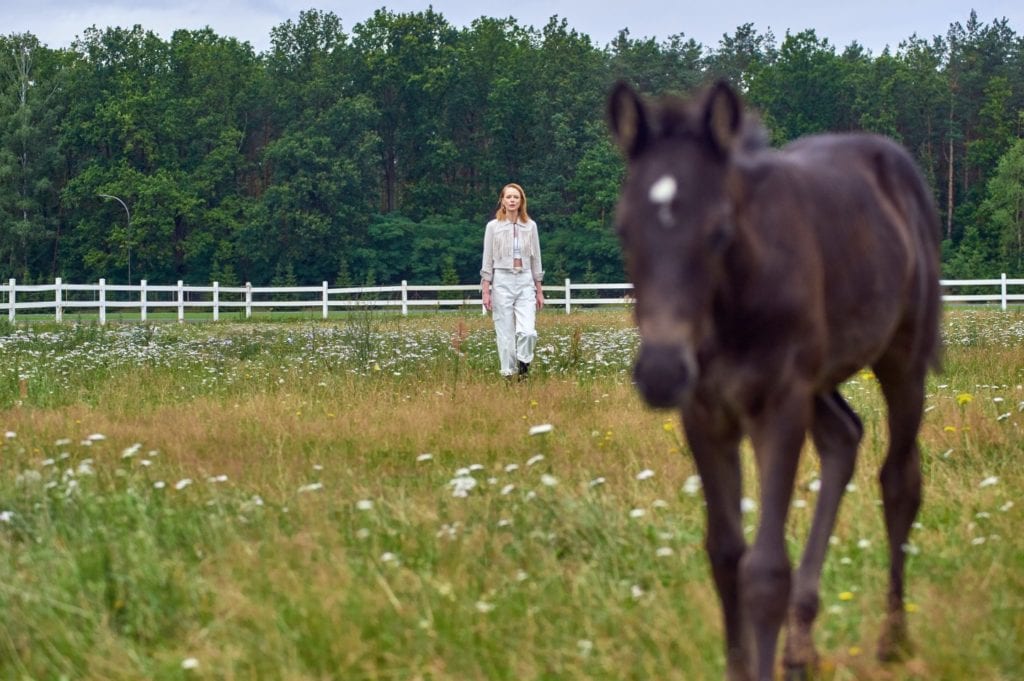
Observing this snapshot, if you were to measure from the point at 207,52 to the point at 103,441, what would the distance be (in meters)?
75.6

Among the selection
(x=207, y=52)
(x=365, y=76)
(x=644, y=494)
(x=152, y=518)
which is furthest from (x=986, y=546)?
(x=207, y=52)

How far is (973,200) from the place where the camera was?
7481cm

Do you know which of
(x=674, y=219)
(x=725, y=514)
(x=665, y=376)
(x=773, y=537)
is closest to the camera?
(x=665, y=376)

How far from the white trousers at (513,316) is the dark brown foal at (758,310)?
7596 mm

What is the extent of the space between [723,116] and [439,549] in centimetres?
254

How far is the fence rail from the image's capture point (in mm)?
35125

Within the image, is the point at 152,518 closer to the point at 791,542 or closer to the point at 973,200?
the point at 791,542

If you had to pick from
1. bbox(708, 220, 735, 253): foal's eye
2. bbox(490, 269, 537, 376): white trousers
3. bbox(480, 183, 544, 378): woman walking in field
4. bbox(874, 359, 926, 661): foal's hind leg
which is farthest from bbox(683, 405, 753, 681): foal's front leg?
bbox(480, 183, 544, 378): woman walking in field

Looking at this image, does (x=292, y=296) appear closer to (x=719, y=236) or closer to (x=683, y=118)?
(x=683, y=118)

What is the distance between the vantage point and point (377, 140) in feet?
224

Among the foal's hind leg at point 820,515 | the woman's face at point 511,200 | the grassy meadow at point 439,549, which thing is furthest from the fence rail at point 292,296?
the foal's hind leg at point 820,515

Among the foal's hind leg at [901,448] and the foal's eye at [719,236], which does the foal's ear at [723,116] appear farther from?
the foal's hind leg at [901,448]

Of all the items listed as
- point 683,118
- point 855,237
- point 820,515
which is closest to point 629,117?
point 683,118

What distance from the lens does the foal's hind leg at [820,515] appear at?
368 cm
